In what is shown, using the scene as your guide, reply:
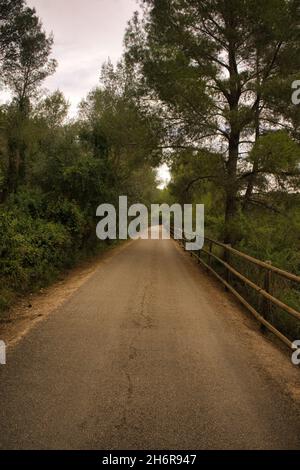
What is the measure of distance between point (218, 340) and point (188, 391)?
1700 millimetres

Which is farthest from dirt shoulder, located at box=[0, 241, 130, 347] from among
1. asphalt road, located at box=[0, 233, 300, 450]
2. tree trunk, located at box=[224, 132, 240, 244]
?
tree trunk, located at box=[224, 132, 240, 244]

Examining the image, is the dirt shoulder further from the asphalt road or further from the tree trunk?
the tree trunk

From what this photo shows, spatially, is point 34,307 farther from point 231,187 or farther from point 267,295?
point 231,187

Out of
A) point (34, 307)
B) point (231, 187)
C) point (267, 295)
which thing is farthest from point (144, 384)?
point (231, 187)

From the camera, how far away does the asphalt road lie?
292 cm

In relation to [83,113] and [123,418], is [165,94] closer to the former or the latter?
[123,418]

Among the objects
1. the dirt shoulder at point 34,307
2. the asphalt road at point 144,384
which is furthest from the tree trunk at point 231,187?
the asphalt road at point 144,384

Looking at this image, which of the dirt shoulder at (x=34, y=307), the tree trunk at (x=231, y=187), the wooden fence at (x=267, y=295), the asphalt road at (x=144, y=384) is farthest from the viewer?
the tree trunk at (x=231, y=187)

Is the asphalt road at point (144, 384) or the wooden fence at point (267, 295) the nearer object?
the asphalt road at point (144, 384)

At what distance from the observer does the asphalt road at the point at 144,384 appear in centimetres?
292

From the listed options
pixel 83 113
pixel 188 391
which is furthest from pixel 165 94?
pixel 83 113

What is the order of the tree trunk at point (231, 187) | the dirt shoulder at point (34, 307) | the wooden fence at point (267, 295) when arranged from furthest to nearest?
the tree trunk at point (231, 187) < the dirt shoulder at point (34, 307) < the wooden fence at point (267, 295)

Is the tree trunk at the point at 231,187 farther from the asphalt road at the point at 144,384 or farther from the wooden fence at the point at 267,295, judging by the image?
the asphalt road at the point at 144,384
